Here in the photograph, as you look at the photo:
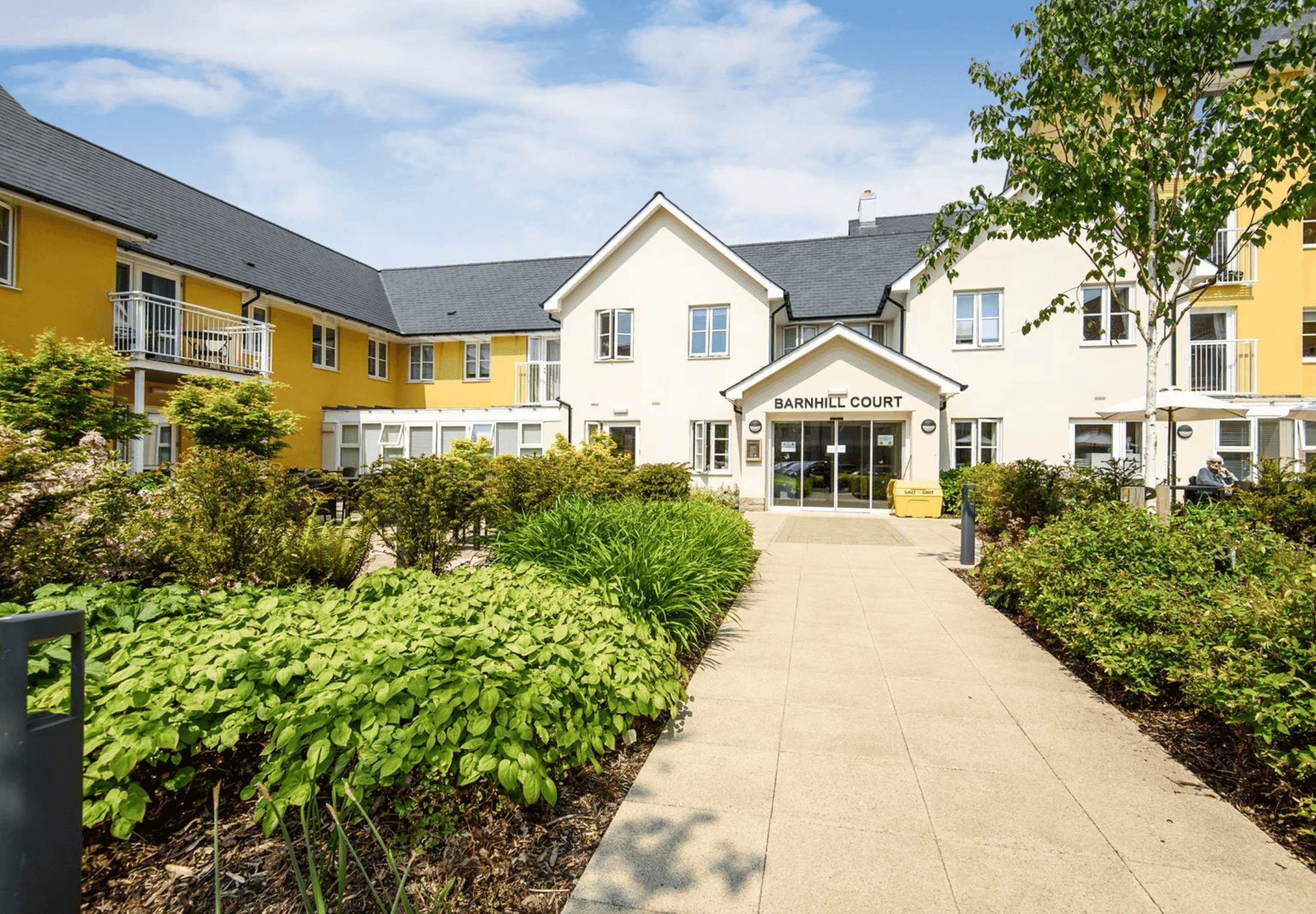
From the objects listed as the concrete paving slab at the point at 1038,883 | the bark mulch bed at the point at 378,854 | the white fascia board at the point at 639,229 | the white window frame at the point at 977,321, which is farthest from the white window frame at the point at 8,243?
the white window frame at the point at 977,321

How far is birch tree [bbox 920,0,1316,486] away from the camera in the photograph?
7641mm

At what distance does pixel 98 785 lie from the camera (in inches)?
104

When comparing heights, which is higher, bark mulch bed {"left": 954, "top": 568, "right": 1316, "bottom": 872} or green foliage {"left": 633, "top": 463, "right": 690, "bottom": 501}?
green foliage {"left": 633, "top": 463, "right": 690, "bottom": 501}

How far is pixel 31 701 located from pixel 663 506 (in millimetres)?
6739

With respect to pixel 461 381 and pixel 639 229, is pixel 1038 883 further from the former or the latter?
pixel 461 381

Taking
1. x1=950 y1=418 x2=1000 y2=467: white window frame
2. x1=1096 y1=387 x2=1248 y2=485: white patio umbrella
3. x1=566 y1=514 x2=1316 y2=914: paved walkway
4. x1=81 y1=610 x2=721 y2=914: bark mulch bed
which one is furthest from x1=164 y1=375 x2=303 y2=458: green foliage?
x1=950 y1=418 x2=1000 y2=467: white window frame

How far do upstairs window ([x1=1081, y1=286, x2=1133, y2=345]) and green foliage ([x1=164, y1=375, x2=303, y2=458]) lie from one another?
2139cm

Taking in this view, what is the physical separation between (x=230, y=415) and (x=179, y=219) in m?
9.39

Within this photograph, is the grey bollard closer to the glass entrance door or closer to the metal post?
the metal post

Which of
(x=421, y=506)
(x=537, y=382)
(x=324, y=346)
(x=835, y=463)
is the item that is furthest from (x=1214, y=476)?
(x=324, y=346)

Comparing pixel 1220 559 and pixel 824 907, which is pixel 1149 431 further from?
pixel 824 907

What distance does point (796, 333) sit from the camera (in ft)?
75.0

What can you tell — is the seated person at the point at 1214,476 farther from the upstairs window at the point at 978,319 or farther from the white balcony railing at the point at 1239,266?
the white balcony railing at the point at 1239,266

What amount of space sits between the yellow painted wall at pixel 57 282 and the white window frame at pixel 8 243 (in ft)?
0.21
